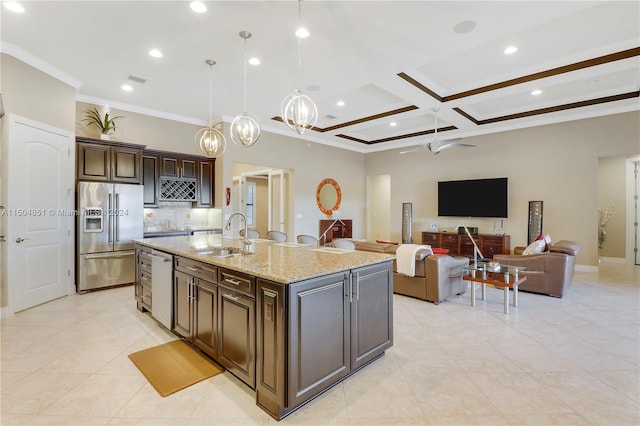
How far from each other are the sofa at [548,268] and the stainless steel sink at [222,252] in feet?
13.4

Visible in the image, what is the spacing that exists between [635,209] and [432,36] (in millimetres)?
7665

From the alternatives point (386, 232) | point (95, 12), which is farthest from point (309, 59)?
point (386, 232)

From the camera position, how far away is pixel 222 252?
9.87 ft

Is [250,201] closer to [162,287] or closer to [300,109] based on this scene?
[162,287]

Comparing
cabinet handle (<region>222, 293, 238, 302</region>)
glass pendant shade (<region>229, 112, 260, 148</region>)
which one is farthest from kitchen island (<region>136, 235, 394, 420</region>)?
glass pendant shade (<region>229, 112, 260, 148</region>)

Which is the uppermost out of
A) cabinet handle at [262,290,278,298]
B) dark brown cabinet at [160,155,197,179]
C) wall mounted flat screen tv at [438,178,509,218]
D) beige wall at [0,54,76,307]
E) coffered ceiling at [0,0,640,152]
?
coffered ceiling at [0,0,640,152]

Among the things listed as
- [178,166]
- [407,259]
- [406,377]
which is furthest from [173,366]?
[178,166]

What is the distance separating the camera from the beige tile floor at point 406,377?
1.94m

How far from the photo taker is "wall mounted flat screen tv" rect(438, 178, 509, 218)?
6.97 meters

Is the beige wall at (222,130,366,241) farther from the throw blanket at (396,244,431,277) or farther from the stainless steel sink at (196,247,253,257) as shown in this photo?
the throw blanket at (396,244,431,277)

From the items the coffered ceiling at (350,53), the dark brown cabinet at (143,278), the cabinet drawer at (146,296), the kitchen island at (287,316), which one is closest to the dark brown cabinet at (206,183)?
the coffered ceiling at (350,53)

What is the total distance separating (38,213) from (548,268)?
717 centimetres

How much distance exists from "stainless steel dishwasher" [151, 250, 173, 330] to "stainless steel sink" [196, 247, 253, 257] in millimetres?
→ 376

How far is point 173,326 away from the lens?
3.05m
